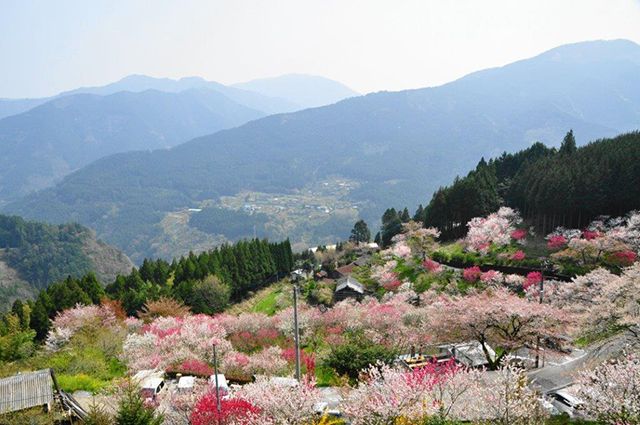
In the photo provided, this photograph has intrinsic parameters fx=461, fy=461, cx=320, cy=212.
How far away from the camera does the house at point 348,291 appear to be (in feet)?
157

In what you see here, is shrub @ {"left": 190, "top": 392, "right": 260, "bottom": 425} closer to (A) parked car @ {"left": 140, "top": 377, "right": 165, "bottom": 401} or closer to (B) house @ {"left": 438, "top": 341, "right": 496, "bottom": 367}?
(A) parked car @ {"left": 140, "top": 377, "right": 165, "bottom": 401}

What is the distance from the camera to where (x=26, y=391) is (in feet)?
61.0

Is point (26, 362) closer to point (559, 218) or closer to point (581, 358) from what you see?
point (581, 358)

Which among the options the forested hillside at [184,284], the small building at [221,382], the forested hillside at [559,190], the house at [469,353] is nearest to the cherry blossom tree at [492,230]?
the forested hillside at [559,190]

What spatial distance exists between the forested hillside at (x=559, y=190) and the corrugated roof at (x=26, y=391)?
44899 millimetres

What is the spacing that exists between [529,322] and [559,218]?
1168 inches

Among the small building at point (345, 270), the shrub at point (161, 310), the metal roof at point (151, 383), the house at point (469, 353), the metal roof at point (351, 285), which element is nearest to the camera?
the metal roof at point (151, 383)

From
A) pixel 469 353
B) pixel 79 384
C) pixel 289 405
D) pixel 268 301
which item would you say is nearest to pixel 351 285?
pixel 268 301

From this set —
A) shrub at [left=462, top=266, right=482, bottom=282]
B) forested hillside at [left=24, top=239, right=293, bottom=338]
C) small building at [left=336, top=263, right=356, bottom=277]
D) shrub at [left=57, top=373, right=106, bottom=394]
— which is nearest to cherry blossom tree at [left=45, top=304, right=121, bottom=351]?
forested hillside at [left=24, top=239, right=293, bottom=338]

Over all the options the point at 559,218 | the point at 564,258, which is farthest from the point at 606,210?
the point at 564,258

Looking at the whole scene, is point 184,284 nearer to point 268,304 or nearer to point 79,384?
point 268,304

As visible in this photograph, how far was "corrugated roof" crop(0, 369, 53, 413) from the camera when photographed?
1812 cm

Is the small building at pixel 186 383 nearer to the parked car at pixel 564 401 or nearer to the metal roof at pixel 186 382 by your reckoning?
the metal roof at pixel 186 382

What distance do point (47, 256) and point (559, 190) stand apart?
112m
